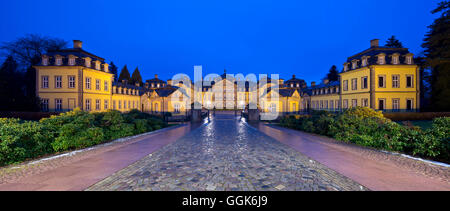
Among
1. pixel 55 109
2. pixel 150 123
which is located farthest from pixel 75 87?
pixel 150 123

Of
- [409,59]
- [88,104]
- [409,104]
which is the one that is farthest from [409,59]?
[88,104]

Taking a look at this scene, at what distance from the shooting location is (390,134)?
325 inches

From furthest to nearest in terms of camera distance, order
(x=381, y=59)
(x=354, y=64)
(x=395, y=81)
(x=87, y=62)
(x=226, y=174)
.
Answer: (x=354, y=64) < (x=87, y=62) < (x=395, y=81) < (x=381, y=59) < (x=226, y=174)

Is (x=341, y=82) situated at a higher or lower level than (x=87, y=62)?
lower

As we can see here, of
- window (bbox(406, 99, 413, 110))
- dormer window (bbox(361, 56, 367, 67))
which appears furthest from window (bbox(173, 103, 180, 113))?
window (bbox(406, 99, 413, 110))

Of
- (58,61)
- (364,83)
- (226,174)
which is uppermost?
(58,61)

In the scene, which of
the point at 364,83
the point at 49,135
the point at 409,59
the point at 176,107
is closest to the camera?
the point at 49,135

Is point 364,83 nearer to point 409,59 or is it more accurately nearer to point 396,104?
point 396,104

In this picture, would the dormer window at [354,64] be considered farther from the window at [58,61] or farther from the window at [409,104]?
the window at [58,61]

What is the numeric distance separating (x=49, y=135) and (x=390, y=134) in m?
15.2

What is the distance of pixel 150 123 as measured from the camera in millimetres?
15375

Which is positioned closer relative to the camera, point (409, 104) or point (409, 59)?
point (409, 59)

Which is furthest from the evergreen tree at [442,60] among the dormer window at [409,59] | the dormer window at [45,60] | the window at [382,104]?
the dormer window at [45,60]

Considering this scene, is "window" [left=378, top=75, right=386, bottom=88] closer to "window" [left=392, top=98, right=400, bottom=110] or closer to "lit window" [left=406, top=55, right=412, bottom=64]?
"window" [left=392, top=98, right=400, bottom=110]
